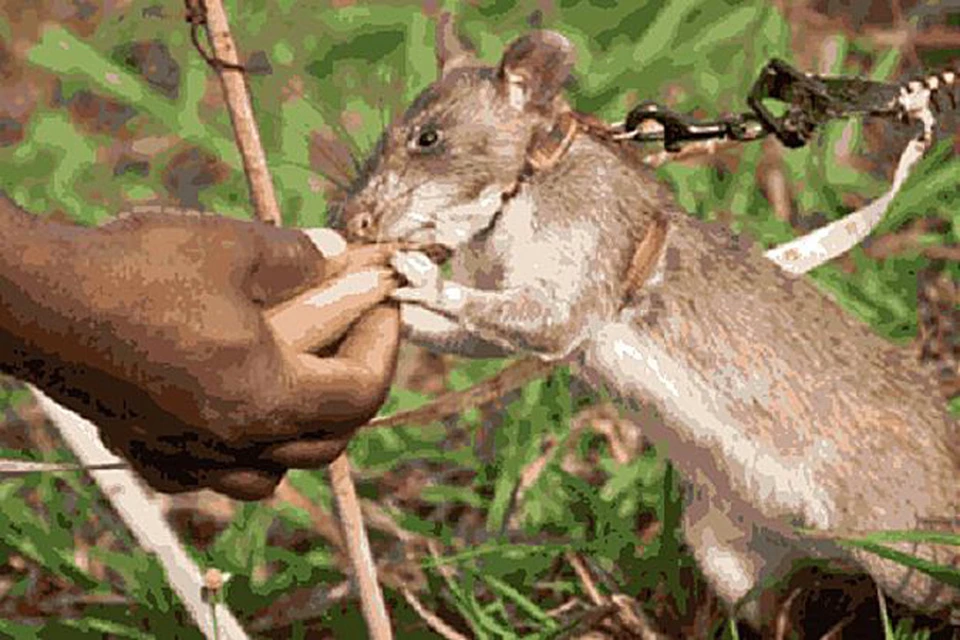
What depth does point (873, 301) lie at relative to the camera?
3.53m

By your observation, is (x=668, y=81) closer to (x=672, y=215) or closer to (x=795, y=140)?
(x=672, y=215)

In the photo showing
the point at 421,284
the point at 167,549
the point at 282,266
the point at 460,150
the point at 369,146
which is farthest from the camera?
the point at 369,146

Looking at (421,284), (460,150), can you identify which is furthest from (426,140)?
(421,284)

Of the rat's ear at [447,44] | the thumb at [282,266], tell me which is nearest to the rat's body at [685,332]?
the thumb at [282,266]

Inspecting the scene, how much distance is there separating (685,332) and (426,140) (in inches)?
17.1

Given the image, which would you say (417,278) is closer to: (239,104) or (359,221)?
(239,104)

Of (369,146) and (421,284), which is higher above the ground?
(421,284)

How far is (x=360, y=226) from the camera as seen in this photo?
2.59 m

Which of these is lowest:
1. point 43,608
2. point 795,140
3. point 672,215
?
point 43,608

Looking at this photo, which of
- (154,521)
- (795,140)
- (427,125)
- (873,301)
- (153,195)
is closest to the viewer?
(795,140)

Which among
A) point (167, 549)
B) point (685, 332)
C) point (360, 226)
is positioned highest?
point (360, 226)

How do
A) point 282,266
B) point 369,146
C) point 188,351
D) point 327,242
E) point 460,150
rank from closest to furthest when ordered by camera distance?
point 188,351 → point 282,266 → point 327,242 → point 460,150 → point 369,146

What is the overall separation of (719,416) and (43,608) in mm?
1139

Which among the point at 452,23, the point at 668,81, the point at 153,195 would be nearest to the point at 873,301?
Result: the point at 668,81
